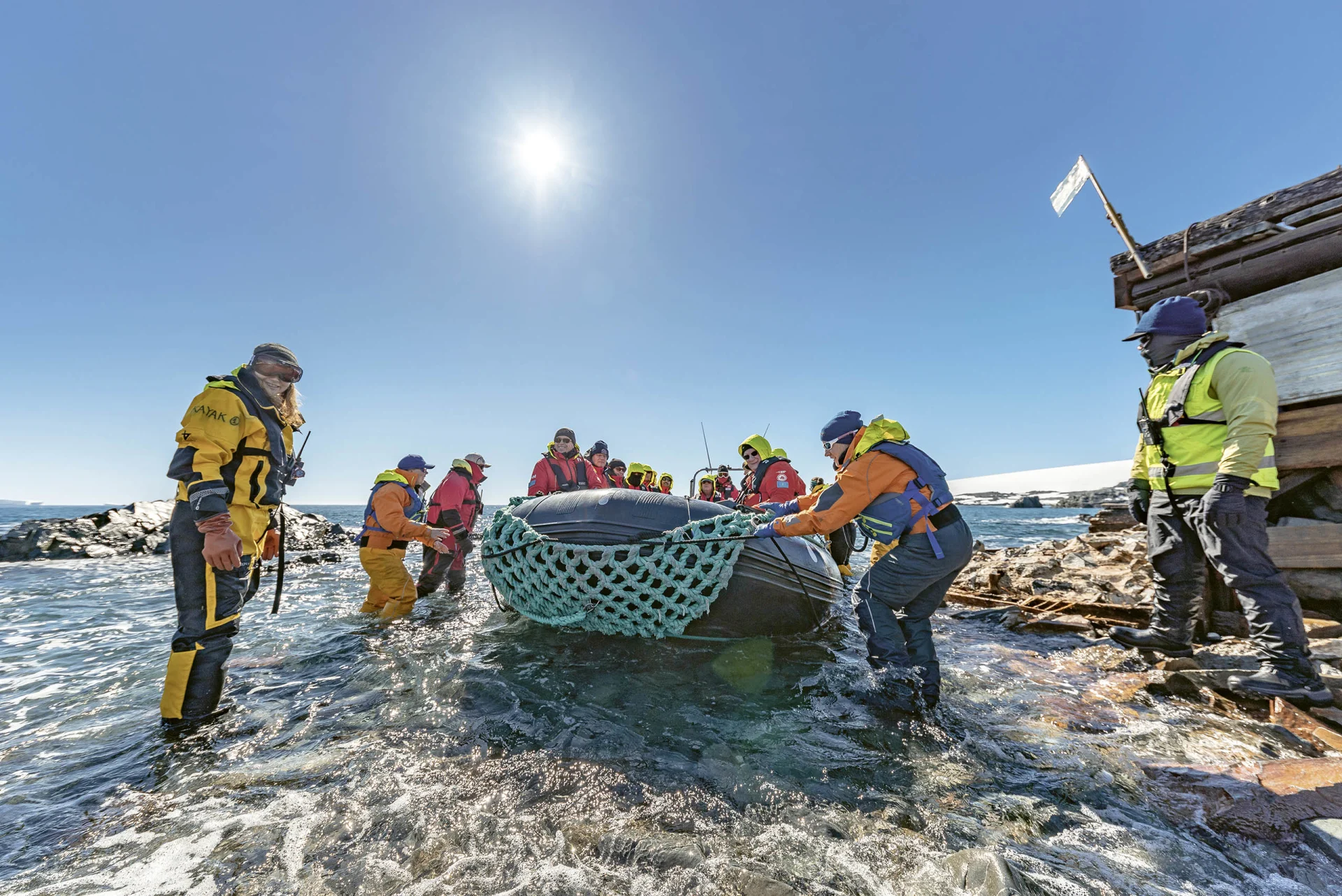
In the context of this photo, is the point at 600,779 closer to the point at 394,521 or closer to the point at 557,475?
the point at 394,521

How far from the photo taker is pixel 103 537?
14.0 meters

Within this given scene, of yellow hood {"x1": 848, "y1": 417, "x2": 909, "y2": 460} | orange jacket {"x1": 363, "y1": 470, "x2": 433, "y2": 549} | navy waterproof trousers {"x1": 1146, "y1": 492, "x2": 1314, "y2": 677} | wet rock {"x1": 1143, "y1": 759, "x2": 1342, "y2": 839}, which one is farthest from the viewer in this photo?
orange jacket {"x1": 363, "y1": 470, "x2": 433, "y2": 549}

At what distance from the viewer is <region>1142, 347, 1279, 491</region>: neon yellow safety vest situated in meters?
3.22

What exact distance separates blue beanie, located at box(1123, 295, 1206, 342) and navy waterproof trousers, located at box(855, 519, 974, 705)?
81.8 inches

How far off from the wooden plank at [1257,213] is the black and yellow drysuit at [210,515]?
7.36 m

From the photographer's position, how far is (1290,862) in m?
1.69

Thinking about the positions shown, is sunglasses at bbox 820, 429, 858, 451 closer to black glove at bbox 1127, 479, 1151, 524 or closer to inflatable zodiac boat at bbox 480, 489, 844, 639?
inflatable zodiac boat at bbox 480, 489, 844, 639

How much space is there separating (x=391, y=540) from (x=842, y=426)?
506 centimetres

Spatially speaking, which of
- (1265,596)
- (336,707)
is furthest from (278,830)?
(1265,596)

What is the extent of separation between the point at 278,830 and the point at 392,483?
4.13m

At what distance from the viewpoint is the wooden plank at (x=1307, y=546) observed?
3.53 meters

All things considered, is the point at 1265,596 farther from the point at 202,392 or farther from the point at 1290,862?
the point at 202,392

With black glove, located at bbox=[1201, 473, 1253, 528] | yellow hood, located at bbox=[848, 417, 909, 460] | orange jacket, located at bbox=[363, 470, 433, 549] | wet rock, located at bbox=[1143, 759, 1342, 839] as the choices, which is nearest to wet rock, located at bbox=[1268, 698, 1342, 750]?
→ wet rock, located at bbox=[1143, 759, 1342, 839]

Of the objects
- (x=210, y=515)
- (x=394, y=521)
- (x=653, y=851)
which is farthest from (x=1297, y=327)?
(x=394, y=521)
